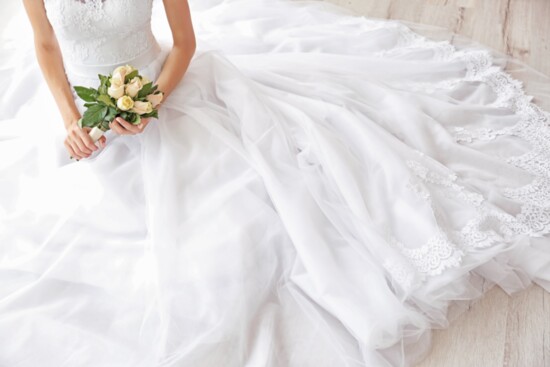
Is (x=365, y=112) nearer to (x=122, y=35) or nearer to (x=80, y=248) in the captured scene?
(x=122, y=35)

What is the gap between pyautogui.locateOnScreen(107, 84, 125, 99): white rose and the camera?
4.96 ft

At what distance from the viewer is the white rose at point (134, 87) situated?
1526 mm

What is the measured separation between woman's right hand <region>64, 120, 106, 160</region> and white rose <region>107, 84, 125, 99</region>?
7.2 inches

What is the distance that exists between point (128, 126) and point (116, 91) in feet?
0.36

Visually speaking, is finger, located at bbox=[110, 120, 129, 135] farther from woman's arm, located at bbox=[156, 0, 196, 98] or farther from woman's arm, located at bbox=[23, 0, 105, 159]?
woman's arm, located at bbox=[156, 0, 196, 98]

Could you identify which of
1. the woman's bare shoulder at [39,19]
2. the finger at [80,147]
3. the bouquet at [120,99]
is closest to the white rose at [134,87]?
the bouquet at [120,99]

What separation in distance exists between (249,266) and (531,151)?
989 mm

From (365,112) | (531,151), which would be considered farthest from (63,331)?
(531,151)

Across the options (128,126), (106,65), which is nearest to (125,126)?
(128,126)

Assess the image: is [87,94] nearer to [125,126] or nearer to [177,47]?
[125,126]

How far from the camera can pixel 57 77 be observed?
179 centimetres

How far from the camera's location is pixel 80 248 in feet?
5.22

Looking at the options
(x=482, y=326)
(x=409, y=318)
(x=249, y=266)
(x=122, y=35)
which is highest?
(x=122, y=35)

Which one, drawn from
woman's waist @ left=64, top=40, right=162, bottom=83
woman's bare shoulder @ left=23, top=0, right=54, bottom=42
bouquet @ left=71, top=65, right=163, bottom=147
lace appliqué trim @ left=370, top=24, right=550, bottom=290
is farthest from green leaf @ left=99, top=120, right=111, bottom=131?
lace appliqué trim @ left=370, top=24, right=550, bottom=290
